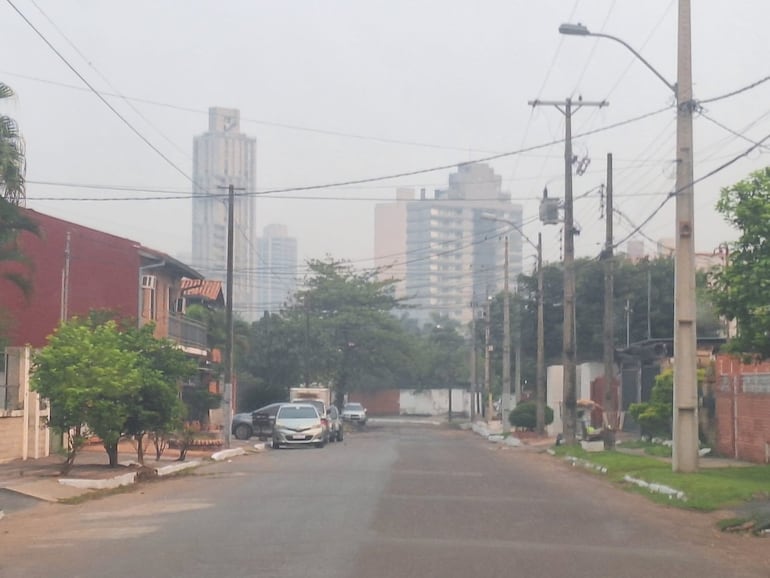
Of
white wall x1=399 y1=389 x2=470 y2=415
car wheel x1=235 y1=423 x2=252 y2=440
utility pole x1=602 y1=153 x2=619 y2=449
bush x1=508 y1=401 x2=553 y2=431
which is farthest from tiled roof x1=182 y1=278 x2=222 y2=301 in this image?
white wall x1=399 y1=389 x2=470 y2=415

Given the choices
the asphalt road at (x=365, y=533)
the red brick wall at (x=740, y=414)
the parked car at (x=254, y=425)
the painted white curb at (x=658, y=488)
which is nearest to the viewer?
the asphalt road at (x=365, y=533)

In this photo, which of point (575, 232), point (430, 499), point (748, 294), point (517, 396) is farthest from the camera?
point (517, 396)

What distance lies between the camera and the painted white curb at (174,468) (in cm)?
2492

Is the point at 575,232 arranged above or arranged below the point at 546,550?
above

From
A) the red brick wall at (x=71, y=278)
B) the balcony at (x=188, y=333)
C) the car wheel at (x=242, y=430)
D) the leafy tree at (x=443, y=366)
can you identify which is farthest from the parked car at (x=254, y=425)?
the leafy tree at (x=443, y=366)

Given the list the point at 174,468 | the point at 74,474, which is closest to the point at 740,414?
the point at 174,468

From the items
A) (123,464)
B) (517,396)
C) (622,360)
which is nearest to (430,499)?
(123,464)

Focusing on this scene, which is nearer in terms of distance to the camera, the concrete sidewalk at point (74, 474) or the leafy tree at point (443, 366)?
the concrete sidewalk at point (74, 474)

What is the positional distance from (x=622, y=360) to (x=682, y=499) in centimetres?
3185

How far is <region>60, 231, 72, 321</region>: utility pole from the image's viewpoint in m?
32.5

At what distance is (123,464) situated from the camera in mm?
26219

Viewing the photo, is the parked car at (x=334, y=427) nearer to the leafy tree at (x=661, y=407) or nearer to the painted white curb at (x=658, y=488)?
the leafy tree at (x=661, y=407)

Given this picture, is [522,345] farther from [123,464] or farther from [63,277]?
[123,464]

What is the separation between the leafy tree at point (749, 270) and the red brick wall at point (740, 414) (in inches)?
201
